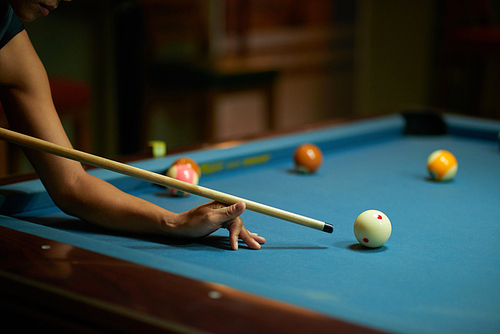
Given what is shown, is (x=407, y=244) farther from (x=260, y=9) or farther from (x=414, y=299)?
(x=260, y=9)

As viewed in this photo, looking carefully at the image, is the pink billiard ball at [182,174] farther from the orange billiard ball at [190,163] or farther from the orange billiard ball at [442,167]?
the orange billiard ball at [442,167]

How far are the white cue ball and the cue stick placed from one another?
0.07m

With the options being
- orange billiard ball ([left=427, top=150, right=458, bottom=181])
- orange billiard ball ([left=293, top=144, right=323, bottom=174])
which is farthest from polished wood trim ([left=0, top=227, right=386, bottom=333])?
orange billiard ball ([left=427, top=150, right=458, bottom=181])

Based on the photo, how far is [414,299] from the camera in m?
0.99

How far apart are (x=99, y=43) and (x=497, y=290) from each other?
3832mm

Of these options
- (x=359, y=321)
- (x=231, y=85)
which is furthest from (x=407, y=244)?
(x=231, y=85)

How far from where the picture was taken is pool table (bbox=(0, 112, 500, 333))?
2.62 ft

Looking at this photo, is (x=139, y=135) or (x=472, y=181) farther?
(x=139, y=135)

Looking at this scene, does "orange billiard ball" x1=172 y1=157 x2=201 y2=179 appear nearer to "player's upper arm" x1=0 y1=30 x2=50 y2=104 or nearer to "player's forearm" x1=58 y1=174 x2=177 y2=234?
"player's forearm" x1=58 y1=174 x2=177 y2=234

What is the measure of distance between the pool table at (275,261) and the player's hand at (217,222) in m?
0.03

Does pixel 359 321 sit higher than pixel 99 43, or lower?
lower

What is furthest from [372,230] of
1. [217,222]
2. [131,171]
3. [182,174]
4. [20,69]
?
[20,69]

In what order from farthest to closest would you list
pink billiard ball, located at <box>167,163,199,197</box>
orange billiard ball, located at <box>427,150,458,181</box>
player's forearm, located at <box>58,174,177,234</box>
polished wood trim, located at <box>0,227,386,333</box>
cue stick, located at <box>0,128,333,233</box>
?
orange billiard ball, located at <box>427,150,458,181</box>
pink billiard ball, located at <box>167,163,199,197</box>
player's forearm, located at <box>58,174,177,234</box>
cue stick, located at <box>0,128,333,233</box>
polished wood trim, located at <box>0,227,386,333</box>

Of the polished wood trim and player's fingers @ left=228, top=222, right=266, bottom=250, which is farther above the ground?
player's fingers @ left=228, top=222, right=266, bottom=250
